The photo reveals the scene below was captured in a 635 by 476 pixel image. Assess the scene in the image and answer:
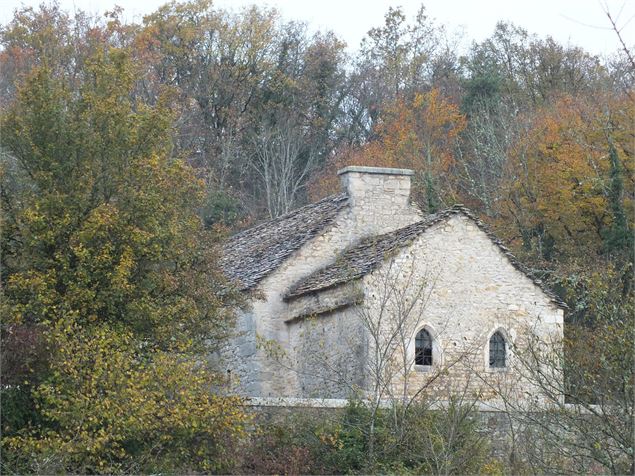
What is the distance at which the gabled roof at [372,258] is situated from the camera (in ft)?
76.1

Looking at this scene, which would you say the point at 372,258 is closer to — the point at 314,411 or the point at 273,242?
the point at 273,242

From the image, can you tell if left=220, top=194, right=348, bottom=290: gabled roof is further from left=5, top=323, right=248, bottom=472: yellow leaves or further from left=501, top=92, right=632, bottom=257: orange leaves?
left=501, top=92, right=632, bottom=257: orange leaves

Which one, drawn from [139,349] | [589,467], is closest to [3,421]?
[139,349]

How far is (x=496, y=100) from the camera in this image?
47.5m

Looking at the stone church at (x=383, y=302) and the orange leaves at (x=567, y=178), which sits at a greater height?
the orange leaves at (x=567, y=178)

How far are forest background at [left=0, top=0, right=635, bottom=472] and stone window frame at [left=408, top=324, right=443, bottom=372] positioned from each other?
9.44 feet

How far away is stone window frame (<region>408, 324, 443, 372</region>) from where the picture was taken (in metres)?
22.9

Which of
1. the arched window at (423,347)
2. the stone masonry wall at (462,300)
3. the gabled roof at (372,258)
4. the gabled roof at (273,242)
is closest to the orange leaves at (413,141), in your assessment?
the gabled roof at (273,242)

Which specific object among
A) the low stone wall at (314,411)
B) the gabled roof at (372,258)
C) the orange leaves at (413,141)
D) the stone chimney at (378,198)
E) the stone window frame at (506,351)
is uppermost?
the orange leaves at (413,141)

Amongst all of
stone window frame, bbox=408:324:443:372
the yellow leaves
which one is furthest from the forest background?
stone window frame, bbox=408:324:443:372

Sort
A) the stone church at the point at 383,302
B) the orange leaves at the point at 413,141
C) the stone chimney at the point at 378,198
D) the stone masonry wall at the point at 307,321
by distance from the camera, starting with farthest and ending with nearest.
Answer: the orange leaves at the point at 413,141
the stone chimney at the point at 378,198
the stone masonry wall at the point at 307,321
the stone church at the point at 383,302

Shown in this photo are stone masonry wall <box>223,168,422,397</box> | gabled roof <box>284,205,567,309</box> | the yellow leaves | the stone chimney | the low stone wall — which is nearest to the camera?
the yellow leaves

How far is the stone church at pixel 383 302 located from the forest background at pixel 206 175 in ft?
5.36

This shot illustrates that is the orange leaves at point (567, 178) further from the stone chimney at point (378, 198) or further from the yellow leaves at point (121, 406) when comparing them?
the yellow leaves at point (121, 406)
